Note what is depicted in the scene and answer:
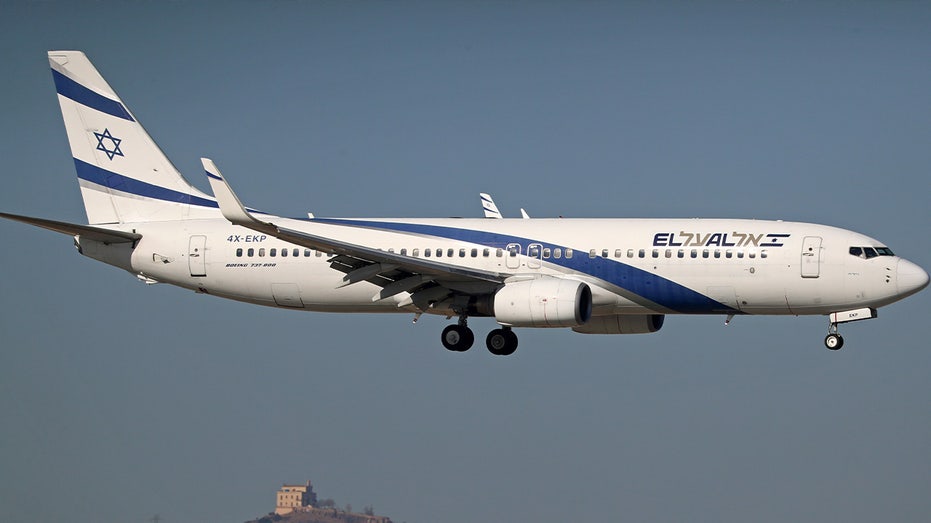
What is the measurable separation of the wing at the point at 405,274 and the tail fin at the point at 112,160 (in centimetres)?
852

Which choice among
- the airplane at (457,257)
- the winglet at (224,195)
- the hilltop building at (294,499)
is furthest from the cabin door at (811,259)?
the hilltop building at (294,499)

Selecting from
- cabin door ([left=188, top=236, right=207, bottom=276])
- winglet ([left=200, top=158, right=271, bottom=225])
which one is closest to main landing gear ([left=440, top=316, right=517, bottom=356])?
cabin door ([left=188, top=236, right=207, bottom=276])

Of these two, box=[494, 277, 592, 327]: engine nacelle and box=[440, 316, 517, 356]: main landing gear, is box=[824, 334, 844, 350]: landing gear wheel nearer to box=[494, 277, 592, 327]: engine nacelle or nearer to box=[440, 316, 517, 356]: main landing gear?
box=[494, 277, 592, 327]: engine nacelle

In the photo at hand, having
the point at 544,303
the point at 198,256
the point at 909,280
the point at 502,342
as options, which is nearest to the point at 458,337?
the point at 502,342

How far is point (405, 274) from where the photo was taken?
52.8 m

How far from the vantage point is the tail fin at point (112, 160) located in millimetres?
59438

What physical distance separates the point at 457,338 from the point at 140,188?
15480 mm

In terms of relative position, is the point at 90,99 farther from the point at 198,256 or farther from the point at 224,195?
the point at 224,195

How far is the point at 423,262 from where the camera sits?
51375mm

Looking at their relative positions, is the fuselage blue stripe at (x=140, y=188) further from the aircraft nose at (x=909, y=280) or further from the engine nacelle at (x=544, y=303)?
the aircraft nose at (x=909, y=280)

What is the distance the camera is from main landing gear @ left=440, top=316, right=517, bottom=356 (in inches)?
2154

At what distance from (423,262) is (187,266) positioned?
11437 mm

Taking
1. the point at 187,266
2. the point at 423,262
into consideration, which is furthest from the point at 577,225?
the point at 187,266

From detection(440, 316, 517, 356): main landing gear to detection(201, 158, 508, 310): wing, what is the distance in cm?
129
